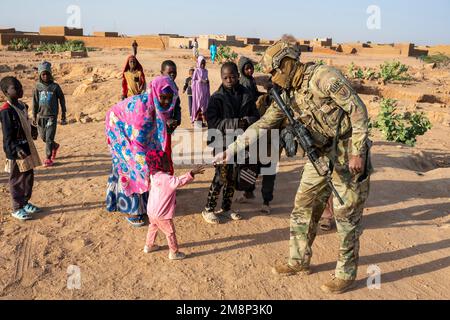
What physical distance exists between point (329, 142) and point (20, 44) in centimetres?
3557

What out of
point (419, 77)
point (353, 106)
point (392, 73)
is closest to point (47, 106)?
point (353, 106)

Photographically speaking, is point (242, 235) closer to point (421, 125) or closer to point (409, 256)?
point (409, 256)

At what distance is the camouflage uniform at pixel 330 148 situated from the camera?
3.02 metres

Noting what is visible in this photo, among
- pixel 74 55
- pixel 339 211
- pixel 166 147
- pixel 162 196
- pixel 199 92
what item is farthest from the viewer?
pixel 74 55

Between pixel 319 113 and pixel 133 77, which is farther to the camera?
pixel 133 77

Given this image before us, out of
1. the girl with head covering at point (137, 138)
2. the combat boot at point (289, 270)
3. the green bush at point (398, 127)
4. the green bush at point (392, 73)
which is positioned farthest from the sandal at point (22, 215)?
the green bush at point (392, 73)

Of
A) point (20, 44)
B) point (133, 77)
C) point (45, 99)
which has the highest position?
point (20, 44)

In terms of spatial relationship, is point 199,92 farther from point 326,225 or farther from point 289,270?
point 289,270

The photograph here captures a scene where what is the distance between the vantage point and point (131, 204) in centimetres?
452

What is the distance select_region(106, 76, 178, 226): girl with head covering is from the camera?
155 inches

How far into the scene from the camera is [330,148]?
3.34m

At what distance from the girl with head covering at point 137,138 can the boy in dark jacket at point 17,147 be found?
3.39 ft
